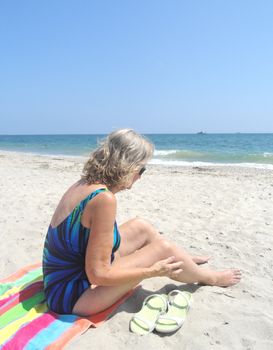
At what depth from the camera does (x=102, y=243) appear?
2.27m

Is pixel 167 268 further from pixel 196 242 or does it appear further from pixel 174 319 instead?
pixel 196 242

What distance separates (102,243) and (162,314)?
75cm

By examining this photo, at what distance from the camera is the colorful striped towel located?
2232 millimetres

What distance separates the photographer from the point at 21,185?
799 centimetres

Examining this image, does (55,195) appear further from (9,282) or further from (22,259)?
(9,282)

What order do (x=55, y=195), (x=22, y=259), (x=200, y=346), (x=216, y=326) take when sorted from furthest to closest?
Answer: (x=55, y=195)
(x=22, y=259)
(x=216, y=326)
(x=200, y=346)

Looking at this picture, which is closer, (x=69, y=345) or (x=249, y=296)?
(x=69, y=345)

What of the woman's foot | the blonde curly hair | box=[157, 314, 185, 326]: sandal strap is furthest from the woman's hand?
the woman's foot

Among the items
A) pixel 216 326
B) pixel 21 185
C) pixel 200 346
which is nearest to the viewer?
pixel 200 346

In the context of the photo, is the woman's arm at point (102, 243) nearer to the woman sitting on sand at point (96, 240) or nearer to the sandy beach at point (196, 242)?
the woman sitting on sand at point (96, 240)

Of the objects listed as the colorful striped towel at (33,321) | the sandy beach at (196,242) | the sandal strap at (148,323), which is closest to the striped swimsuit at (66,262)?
the colorful striped towel at (33,321)

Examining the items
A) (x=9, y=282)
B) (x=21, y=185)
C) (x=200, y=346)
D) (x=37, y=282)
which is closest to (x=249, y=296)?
(x=200, y=346)

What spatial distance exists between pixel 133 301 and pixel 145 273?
0.49 metres

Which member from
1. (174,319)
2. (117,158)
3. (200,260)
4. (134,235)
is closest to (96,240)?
(117,158)
